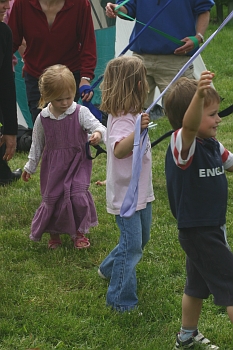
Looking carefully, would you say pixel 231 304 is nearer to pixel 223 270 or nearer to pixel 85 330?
pixel 223 270

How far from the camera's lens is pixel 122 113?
370cm

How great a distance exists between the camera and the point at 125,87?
3.70 meters

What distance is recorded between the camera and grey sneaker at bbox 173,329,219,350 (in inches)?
138

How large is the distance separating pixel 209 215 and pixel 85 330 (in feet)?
3.53

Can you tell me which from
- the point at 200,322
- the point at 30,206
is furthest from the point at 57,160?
the point at 200,322

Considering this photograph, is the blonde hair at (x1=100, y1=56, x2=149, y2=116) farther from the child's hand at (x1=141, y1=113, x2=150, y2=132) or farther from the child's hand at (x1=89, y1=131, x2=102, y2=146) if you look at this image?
the child's hand at (x1=89, y1=131, x2=102, y2=146)

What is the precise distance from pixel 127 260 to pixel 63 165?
1166 mm

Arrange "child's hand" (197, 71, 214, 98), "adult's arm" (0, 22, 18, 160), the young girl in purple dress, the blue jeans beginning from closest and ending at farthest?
"child's hand" (197, 71, 214, 98) → the blue jeans → the young girl in purple dress → "adult's arm" (0, 22, 18, 160)

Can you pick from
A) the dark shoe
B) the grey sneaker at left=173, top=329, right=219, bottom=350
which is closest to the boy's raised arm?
the grey sneaker at left=173, top=329, right=219, bottom=350

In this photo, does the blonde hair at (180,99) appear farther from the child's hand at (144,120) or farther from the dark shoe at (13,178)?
the dark shoe at (13,178)

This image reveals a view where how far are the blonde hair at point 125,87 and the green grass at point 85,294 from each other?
1.16m

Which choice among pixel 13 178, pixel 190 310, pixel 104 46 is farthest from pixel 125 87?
pixel 104 46

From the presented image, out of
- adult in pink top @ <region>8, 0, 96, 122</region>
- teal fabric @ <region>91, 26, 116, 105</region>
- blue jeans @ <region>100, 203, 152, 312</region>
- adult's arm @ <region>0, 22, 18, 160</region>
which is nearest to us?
blue jeans @ <region>100, 203, 152, 312</region>

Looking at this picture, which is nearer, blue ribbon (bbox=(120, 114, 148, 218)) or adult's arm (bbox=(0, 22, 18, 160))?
blue ribbon (bbox=(120, 114, 148, 218))
